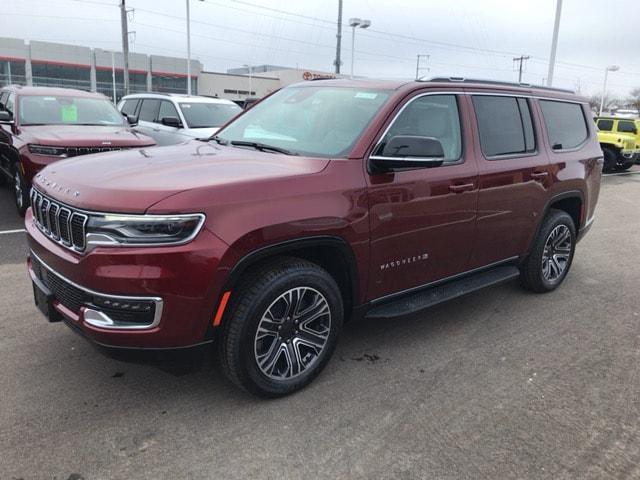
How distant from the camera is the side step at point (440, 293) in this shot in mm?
3705

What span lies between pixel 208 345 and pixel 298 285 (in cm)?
59

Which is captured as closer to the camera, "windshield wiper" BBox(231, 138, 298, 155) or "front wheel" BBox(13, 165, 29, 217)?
"windshield wiper" BBox(231, 138, 298, 155)

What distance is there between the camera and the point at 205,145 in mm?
4055

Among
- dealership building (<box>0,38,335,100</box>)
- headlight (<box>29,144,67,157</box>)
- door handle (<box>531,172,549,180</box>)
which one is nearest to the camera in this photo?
door handle (<box>531,172,549,180</box>)

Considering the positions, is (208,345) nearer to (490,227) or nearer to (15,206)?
(490,227)

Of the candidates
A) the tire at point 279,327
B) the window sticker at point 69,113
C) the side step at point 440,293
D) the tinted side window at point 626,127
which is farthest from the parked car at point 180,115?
the tinted side window at point 626,127

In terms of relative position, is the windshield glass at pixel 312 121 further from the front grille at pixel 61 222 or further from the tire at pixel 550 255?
the tire at pixel 550 255

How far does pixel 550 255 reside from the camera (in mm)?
5254

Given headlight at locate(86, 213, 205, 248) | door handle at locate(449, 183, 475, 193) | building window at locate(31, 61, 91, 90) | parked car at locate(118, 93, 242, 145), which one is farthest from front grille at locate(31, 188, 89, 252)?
building window at locate(31, 61, 91, 90)

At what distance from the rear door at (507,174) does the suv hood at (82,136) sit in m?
4.83

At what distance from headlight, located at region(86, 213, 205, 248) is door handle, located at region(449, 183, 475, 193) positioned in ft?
6.41

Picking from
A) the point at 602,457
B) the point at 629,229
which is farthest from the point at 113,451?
the point at 629,229

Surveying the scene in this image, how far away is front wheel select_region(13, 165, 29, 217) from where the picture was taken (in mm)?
7065

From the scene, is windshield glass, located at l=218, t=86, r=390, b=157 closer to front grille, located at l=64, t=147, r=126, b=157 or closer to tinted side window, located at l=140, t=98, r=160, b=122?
front grille, located at l=64, t=147, r=126, b=157
